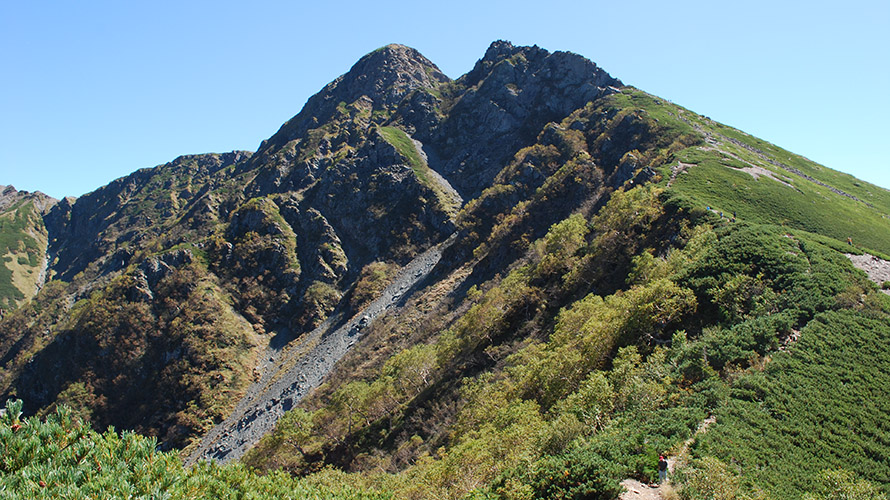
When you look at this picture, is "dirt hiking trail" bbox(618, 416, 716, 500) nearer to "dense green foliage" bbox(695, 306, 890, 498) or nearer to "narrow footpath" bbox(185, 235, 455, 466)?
"dense green foliage" bbox(695, 306, 890, 498)

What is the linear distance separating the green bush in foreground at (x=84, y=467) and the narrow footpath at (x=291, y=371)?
6278 cm

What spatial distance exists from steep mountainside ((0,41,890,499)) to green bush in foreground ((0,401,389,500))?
13923 millimetres

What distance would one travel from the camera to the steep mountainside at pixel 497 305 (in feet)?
82.7

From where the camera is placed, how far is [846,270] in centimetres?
3566

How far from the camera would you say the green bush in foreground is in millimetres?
10344

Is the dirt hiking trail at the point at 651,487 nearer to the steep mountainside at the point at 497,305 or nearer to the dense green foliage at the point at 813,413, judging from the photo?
the steep mountainside at the point at 497,305

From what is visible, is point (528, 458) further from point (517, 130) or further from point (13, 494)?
point (517, 130)

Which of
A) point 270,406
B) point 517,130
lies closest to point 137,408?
point 270,406

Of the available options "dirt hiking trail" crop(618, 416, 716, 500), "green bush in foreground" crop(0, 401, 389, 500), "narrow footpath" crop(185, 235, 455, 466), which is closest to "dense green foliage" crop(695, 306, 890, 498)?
"dirt hiking trail" crop(618, 416, 716, 500)

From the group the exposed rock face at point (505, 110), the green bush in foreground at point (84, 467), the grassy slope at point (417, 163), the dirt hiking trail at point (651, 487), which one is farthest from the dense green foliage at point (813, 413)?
the exposed rock face at point (505, 110)

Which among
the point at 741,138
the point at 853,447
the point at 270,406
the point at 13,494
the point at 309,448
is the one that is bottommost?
the point at 270,406

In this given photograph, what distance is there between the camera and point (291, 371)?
89.4m

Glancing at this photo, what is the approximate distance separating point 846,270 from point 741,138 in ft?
294

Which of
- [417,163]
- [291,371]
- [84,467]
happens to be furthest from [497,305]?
[417,163]
